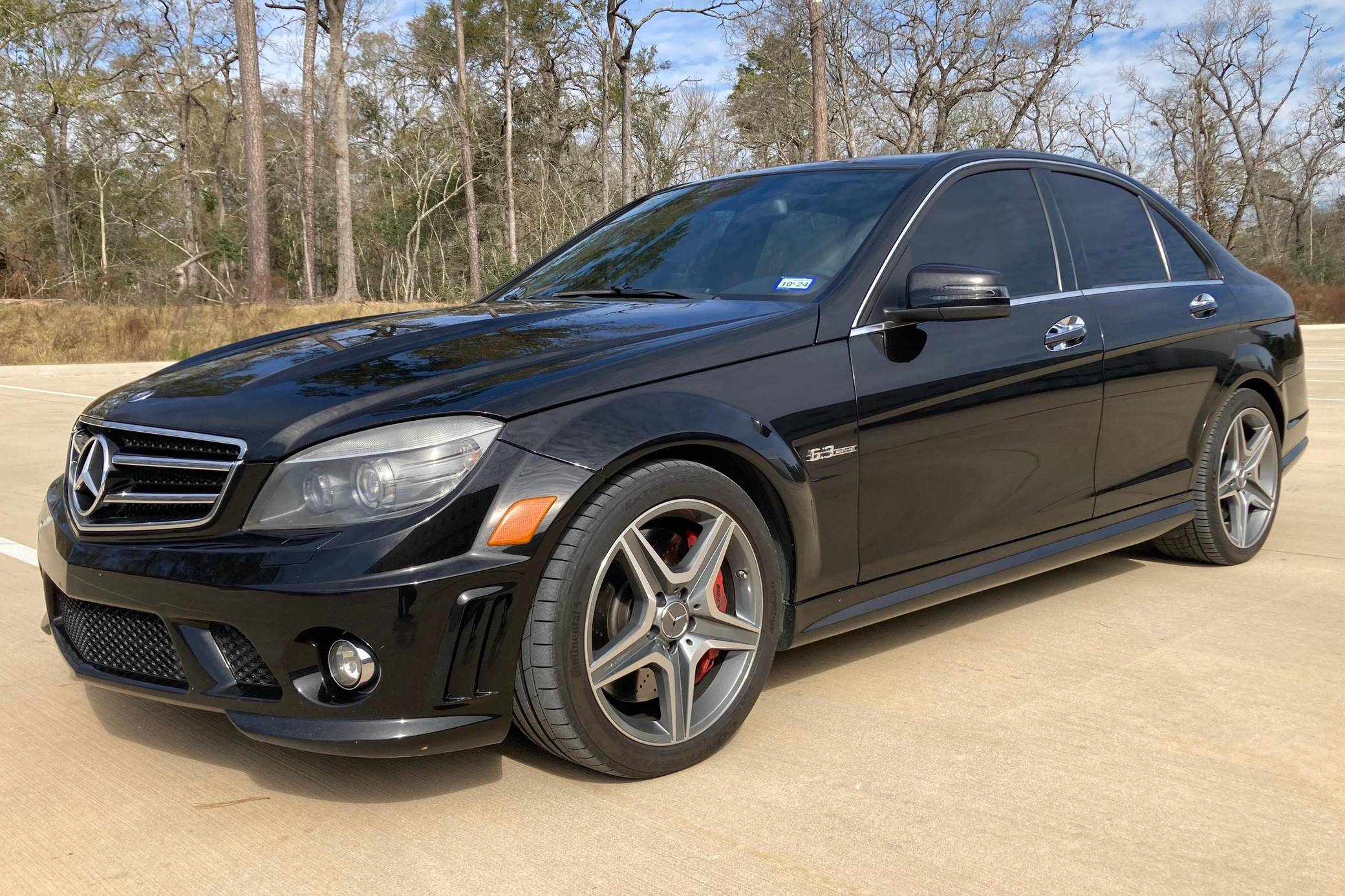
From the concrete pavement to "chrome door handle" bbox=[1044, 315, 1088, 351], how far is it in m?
0.97

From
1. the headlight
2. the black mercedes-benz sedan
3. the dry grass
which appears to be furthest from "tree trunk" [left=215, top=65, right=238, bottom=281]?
the headlight

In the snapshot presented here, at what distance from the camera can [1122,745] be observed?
3.03 metres

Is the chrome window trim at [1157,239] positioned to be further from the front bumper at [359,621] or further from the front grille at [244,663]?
the front grille at [244,663]

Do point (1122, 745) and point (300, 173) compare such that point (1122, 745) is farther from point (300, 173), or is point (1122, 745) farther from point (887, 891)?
point (300, 173)

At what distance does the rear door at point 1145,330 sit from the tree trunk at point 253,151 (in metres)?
23.8

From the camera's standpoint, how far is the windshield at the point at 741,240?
356 centimetres

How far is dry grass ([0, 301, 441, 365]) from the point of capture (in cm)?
2038

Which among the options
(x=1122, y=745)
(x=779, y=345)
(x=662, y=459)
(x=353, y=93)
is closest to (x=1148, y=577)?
(x=1122, y=745)

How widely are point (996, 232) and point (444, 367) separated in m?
1.99

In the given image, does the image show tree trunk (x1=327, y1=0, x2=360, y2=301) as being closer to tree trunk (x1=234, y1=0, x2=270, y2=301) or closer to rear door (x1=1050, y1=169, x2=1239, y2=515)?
tree trunk (x1=234, y1=0, x2=270, y2=301)

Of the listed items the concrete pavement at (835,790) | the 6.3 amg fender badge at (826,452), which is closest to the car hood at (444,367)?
the 6.3 amg fender badge at (826,452)

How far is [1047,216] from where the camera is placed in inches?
161

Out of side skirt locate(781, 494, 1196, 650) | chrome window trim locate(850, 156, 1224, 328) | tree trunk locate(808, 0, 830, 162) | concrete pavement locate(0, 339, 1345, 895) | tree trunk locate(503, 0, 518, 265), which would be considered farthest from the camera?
tree trunk locate(503, 0, 518, 265)

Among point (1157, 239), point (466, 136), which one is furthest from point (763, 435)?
point (466, 136)
